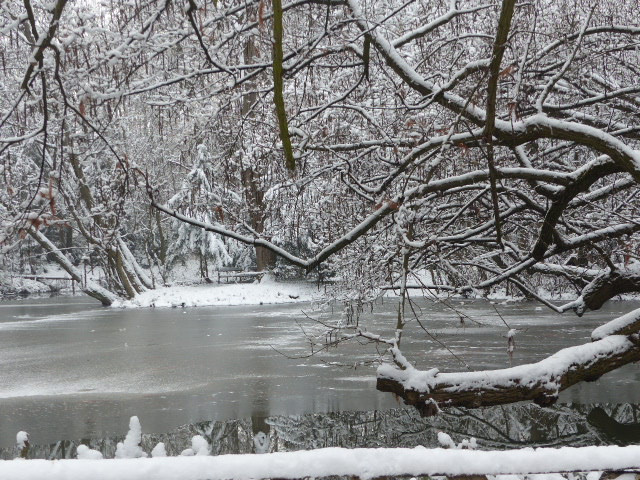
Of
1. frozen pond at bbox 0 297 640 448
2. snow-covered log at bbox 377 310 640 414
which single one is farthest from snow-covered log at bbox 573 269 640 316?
frozen pond at bbox 0 297 640 448

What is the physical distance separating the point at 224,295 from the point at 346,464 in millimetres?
29088

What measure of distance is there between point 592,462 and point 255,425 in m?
6.86

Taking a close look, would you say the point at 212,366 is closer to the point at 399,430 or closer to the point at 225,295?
the point at 399,430

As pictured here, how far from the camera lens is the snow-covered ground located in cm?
2911

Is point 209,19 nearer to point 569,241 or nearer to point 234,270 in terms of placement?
point 569,241

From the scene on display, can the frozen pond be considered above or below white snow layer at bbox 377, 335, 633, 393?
below

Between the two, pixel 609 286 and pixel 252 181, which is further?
pixel 609 286

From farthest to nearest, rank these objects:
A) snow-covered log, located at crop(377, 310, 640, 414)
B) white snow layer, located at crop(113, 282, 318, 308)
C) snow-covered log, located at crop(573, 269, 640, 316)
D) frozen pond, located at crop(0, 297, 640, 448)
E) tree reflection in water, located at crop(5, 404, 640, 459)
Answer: white snow layer, located at crop(113, 282, 318, 308) → frozen pond, located at crop(0, 297, 640, 448) → snow-covered log, located at crop(573, 269, 640, 316) → tree reflection in water, located at crop(5, 404, 640, 459) → snow-covered log, located at crop(377, 310, 640, 414)

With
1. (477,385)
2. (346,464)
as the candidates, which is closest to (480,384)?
(477,385)

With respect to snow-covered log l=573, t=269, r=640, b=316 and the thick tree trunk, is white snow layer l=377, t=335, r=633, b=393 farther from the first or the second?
the thick tree trunk

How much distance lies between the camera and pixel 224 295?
101 feet

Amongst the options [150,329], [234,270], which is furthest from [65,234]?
[150,329]

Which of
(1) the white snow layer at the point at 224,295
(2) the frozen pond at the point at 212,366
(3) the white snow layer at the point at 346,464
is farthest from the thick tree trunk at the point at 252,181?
(1) the white snow layer at the point at 224,295

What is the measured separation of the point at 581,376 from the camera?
23.8 feet
